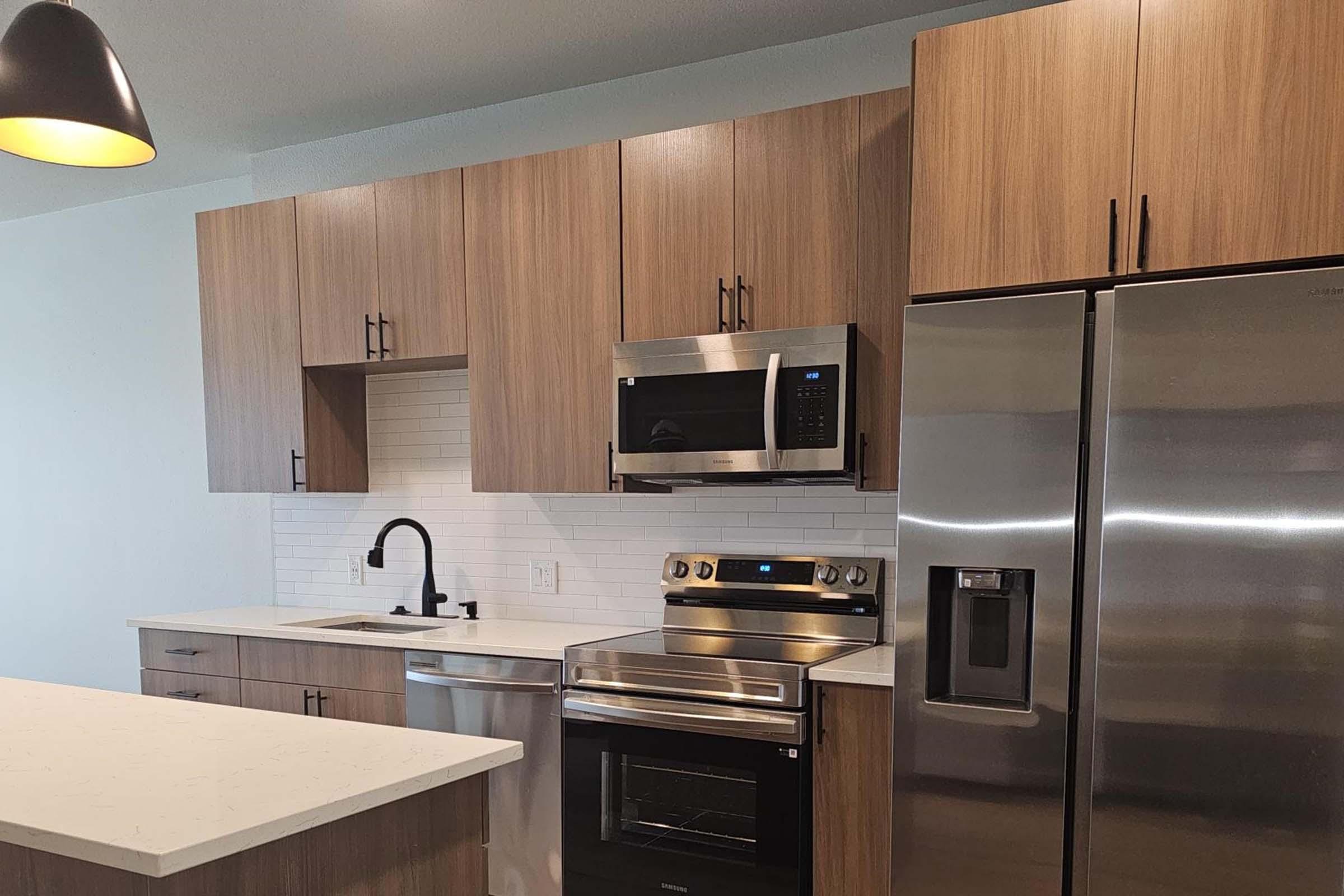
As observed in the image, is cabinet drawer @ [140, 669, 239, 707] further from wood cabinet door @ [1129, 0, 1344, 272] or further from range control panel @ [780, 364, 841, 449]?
wood cabinet door @ [1129, 0, 1344, 272]

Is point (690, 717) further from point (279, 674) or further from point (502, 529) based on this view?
point (279, 674)

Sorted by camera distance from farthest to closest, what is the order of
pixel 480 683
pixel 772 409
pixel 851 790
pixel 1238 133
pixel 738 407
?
pixel 480 683, pixel 738 407, pixel 772 409, pixel 851 790, pixel 1238 133

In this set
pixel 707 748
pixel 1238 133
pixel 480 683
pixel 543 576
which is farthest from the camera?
pixel 543 576

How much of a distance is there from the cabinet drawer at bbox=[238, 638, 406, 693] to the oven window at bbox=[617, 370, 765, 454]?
110 centimetres

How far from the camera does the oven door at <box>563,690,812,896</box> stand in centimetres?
258

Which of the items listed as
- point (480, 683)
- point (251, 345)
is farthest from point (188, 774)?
point (251, 345)

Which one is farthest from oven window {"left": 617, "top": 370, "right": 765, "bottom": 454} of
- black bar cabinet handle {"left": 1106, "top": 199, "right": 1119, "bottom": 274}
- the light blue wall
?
the light blue wall

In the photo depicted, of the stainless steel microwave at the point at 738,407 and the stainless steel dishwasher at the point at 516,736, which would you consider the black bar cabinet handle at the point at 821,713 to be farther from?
the stainless steel dishwasher at the point at 516,736

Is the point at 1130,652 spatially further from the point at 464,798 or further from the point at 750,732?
the point at 464,798

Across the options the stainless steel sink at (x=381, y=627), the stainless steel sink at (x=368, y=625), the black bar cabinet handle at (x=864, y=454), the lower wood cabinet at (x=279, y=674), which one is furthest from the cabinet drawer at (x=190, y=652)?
the black bar cabinet handle at (x=864, y=454)

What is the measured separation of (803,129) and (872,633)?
1545 millimetres

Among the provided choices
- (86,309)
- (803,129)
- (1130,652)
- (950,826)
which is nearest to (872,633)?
(950,826)

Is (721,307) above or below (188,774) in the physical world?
above

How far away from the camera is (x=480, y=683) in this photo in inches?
122
